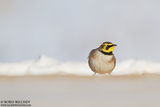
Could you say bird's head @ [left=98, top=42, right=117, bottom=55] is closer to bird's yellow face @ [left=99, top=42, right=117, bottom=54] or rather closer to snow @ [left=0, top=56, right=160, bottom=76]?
bird's yellow face @ [left=99, top=42, right=117, bottom=54]

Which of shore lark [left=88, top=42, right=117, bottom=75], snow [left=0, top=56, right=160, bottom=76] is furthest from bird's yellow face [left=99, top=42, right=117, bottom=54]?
snow [left=0, top=56, right=160, bottom=76]

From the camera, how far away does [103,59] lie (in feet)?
10.1

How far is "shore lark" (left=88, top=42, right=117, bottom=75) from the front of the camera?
304cm

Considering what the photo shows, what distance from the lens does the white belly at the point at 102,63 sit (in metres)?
3.03

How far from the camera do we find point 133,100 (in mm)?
2406

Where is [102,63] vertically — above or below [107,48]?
below

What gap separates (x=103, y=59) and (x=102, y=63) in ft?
0.11

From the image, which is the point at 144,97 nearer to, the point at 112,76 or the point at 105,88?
the point at 105,88

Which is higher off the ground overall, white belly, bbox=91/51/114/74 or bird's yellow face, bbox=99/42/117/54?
bird's yellow face, bbox=99/42/117/54

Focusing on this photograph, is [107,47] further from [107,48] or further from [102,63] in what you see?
[102,63]

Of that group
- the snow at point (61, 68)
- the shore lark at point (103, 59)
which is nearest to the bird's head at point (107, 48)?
the shore lark at point (103, 59)

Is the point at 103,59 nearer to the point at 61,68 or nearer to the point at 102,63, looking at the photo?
the point at 102,63

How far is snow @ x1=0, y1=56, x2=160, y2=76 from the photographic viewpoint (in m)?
3.06

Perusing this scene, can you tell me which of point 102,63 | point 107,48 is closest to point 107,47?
point 107,48
